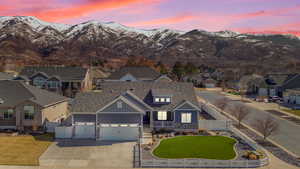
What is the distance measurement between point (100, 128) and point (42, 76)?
36.4m

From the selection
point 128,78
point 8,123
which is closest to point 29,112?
point 8,123

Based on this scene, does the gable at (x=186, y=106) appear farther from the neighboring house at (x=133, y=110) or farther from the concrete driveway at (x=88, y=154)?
the concrete driveway at (x=88, y=154)

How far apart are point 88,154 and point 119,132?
19.7ft

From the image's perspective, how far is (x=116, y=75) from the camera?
75438 mm

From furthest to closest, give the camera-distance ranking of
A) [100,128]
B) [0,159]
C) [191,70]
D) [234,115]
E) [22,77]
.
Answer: [191,70]
[22,77]
[234,115]
[100,128]
[0,159]

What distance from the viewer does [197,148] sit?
2972 cm

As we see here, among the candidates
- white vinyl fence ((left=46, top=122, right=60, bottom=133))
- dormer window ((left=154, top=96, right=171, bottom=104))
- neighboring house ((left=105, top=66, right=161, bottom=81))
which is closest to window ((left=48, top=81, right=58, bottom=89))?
neighboring house ((left=105, top=66, right=161, bottom=81))

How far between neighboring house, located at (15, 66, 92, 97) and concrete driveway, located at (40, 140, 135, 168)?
33813 mm

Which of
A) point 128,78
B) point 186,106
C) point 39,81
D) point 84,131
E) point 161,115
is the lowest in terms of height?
point 84,131

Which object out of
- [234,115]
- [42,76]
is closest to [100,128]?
[234,115]

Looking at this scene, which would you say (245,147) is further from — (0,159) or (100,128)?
(0,159)

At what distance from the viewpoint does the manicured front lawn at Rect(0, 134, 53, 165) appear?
26.3 metres

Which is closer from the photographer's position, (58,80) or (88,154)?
(88,154)

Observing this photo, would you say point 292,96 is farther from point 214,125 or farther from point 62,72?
point 62,72
